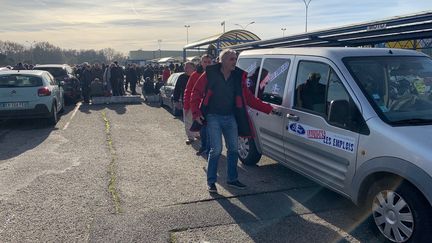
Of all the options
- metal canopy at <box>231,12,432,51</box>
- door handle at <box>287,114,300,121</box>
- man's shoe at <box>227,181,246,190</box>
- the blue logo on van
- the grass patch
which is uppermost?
metal canopy at <box>231,12,432,51</box>

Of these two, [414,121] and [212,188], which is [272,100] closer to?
[212,188]

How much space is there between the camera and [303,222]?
416 centimetres

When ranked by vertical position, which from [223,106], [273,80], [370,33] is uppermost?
[370,33]

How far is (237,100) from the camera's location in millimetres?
4969

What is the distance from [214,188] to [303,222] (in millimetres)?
1393

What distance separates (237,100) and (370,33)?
7.07 ft

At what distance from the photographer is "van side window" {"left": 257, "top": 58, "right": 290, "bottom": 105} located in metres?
5.18

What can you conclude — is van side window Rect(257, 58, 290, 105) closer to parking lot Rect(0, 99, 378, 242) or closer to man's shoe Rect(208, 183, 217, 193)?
parking lot Rect(0, 99, 378, 242)

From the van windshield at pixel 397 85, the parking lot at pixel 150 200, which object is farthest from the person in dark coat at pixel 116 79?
the van windshield at pixel 397 85

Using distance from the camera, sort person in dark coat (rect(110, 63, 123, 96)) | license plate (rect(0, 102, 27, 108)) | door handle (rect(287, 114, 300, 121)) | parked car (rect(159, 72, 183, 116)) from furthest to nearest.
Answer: person in dark coat (rect(110, 63, 123, 96)), parked car (rect(159, 72, 183, 116)), license plate (rect(0, 102, 27, 108)), door handle (rect(287, 114, 300, 121))

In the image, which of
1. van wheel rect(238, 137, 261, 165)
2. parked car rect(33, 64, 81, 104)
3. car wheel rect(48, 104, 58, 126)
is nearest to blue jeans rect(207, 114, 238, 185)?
van wheel rect(238, 137, 261, 165)

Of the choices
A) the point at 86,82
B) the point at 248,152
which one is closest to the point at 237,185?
the point at 248,152

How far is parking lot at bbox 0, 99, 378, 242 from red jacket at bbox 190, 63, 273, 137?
3.08ft

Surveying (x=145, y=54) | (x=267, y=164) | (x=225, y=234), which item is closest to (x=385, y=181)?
(x=225, y=234)
